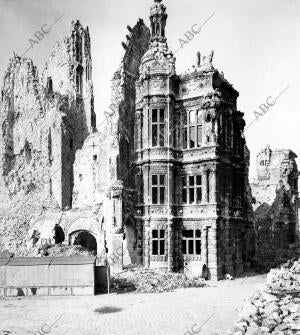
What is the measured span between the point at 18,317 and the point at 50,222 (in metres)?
21.0

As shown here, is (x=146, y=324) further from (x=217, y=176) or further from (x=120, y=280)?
(x=217, y=176)

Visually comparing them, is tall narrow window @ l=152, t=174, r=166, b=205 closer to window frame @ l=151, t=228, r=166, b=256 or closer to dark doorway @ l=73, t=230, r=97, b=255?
window frame @ l=151, t=228, r=166, b=256

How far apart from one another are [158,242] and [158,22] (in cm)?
1644

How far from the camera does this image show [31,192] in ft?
144

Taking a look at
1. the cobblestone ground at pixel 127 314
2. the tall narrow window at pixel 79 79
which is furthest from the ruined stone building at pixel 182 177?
the tall narrow window at pixel 79 79

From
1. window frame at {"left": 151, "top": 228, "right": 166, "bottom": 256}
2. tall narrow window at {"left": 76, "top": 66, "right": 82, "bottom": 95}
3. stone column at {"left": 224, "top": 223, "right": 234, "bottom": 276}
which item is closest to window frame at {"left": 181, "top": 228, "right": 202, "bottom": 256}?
window frame at {"left": 151, "top": 228, "right": 166, "bottom": 256}

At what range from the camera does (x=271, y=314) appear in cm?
1266

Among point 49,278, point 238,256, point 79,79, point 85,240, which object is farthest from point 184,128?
point 79,79

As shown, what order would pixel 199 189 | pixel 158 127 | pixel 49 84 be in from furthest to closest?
1. pixel 49 84
2. pixel 158 127
3. pixel 199 189

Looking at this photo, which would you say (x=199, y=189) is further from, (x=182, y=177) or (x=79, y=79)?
(x=79, y=79)

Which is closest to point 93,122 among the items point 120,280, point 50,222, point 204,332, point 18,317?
point 50,222

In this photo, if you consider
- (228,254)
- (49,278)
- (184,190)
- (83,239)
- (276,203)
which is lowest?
(49,278)

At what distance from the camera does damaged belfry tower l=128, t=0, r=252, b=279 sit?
2694cm

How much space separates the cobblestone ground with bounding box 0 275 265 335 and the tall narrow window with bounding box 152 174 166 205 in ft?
25.4
